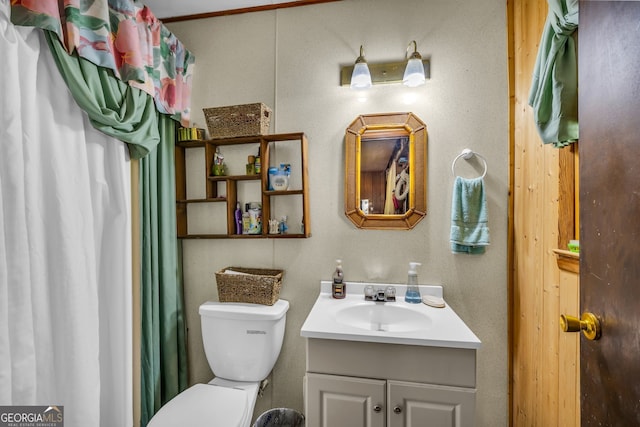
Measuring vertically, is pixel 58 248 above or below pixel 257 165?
below

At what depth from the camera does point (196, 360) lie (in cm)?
169

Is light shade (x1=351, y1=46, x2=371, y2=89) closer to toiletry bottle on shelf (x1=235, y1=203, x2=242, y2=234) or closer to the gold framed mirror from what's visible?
the gold framed mirror

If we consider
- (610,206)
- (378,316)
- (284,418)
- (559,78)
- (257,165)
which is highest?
(559,78)

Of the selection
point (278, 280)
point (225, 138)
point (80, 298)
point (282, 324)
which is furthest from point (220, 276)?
point (225, 138)

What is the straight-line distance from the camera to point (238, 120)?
4.96 feet

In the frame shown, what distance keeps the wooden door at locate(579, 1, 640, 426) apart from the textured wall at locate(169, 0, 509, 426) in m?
0.85

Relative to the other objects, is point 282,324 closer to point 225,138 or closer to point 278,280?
point 278,280

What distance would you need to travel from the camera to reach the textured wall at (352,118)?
1435 millimetres

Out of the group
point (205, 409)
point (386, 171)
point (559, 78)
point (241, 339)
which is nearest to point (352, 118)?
point (386, 171)

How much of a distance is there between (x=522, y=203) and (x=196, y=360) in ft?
6.46

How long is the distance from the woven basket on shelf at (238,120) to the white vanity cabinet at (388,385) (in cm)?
109

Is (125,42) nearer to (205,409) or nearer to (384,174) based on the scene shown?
(384,174)

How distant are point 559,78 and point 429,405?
3.86 ft

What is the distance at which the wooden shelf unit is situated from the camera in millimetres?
1518
